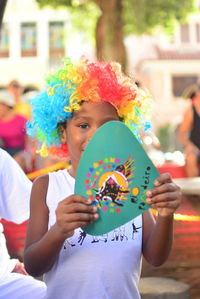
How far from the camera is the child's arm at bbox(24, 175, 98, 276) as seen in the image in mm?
1286

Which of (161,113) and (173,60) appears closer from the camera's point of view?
(161,113)

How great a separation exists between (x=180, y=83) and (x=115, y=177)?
28.1 metres

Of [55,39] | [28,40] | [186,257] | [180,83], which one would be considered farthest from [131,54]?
[186,257]

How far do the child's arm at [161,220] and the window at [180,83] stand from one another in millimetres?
27509

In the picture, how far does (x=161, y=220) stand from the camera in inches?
55.7

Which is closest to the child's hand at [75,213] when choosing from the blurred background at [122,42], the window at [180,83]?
the blurred background at [122,42]

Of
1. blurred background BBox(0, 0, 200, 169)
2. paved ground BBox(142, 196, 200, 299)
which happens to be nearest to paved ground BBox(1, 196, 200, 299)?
paved ground BBox(142, 196, 200, 299)

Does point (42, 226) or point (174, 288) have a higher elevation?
point (42, 226)

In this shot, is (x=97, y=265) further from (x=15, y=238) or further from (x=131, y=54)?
(x=131, y=54)

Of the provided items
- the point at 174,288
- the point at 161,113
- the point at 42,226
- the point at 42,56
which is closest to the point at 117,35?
the point at 174,288

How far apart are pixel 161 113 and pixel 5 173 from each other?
76.0 ft

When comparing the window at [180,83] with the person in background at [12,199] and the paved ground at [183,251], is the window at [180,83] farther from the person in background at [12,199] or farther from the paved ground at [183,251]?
the person in background at [12,199]

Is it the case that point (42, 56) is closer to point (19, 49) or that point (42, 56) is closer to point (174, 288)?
point (19, 49)

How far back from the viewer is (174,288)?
233 centimetres
